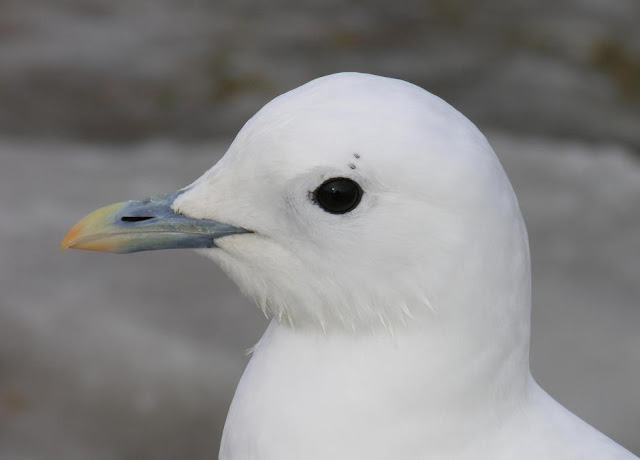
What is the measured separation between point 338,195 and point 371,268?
13 centimetres

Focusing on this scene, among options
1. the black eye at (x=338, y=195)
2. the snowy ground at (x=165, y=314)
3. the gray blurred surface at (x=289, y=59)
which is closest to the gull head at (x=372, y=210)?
the black eye at (x=338, y=195)

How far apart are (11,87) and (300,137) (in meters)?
3.85

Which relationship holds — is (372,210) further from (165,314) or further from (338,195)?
(165,314)

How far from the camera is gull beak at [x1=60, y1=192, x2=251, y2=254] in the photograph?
188 cm

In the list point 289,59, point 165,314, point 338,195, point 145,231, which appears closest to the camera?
point 338,195

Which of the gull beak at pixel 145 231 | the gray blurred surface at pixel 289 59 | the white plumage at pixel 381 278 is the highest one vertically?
the gray blurred surface at pixel 289 59

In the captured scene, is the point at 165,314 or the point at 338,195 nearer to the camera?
the point at 338,195

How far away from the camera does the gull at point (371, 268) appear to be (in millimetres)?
1698

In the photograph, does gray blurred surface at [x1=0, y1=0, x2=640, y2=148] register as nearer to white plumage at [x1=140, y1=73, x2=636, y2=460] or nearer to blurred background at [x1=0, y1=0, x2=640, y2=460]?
blurred background at [x1=0, y1=0, x2=640, y2=460]

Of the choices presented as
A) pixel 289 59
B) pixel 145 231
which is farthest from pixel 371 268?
pixel 289 59

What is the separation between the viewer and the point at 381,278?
68.7 inches

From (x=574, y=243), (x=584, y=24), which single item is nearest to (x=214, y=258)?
(x=574, y=243)

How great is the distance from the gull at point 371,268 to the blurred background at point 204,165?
1.66m

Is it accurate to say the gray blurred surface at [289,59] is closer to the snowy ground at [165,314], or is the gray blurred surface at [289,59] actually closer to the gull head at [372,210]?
the snowy ground at [165,314]
